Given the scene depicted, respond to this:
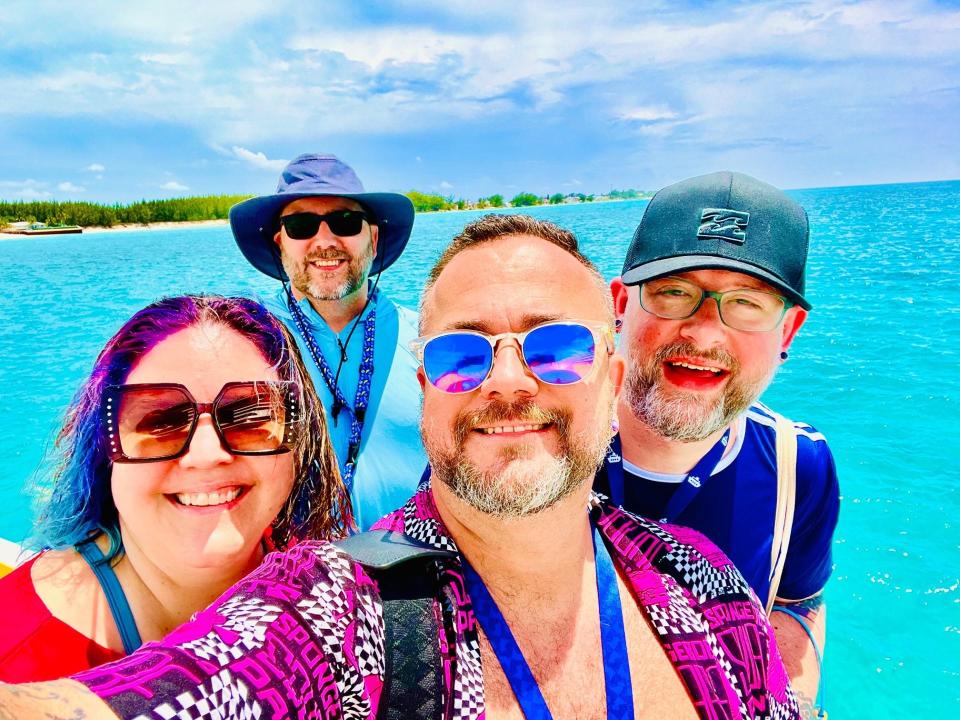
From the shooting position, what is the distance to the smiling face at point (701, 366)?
175 cm

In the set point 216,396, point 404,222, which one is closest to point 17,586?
point 216,396

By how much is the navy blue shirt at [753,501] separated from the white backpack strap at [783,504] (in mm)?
15

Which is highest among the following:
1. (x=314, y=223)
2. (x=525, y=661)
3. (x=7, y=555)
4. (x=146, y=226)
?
(x=146, y=226)

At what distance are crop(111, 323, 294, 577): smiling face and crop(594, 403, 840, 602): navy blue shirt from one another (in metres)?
1.12

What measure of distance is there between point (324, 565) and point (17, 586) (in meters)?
0.76

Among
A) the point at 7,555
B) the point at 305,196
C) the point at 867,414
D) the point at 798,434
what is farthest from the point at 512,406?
the point at 867,414

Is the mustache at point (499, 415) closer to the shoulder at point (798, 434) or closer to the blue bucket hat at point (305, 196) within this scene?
the shoulder at point (798, 434)

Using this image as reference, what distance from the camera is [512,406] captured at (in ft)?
4.65

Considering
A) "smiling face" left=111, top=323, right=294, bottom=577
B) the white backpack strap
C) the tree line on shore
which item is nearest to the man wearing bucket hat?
"smiling face" left=111, top=323, right=294, bottom=577

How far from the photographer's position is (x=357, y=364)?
3.02 meters

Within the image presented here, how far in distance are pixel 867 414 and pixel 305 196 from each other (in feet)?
29.2

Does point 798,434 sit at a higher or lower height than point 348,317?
lower

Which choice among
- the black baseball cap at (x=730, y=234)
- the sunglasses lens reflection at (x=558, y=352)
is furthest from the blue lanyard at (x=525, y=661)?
the black baseball cap at (x=730, y=234)

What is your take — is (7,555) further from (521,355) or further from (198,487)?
(521,355)
